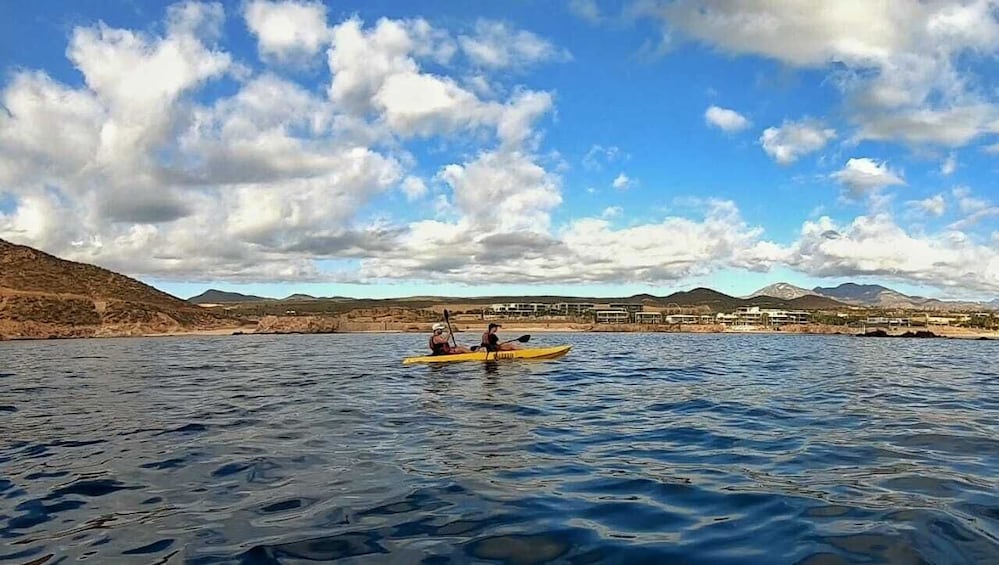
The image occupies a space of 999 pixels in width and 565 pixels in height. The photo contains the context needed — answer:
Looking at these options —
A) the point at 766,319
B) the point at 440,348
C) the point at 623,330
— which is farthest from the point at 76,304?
the point at 766,319

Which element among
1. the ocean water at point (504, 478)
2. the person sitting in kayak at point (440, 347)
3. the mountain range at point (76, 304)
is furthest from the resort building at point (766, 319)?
the ocean water at point (504, 478)

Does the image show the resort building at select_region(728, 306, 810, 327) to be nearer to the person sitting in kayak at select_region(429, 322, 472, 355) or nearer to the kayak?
the kayak

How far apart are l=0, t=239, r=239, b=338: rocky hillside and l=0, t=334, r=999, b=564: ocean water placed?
283 feet

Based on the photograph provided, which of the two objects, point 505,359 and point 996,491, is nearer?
point 996,491

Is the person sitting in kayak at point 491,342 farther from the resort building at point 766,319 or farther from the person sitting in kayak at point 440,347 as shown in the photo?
the resort building at point 766,319

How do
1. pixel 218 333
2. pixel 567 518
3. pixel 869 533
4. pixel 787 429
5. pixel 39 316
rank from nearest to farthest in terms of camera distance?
pixel 869 533 < pixel 567 518 < pixel 787 429 < pixel 39 316 < pixel 218 333

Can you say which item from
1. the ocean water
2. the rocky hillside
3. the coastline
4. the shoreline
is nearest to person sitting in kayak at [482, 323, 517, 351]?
the ocean water

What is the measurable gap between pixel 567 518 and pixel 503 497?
4.49 ft

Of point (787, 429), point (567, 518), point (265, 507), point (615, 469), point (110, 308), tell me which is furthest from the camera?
point (110, 308)

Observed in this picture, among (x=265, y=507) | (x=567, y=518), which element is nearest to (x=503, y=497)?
(x=567, y=518)

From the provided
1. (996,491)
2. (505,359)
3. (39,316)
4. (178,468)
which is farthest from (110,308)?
(996,491)

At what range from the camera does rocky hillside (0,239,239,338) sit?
314 feet

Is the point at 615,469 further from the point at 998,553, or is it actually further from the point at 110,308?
the point at 110,308

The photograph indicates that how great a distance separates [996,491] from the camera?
1017cm
